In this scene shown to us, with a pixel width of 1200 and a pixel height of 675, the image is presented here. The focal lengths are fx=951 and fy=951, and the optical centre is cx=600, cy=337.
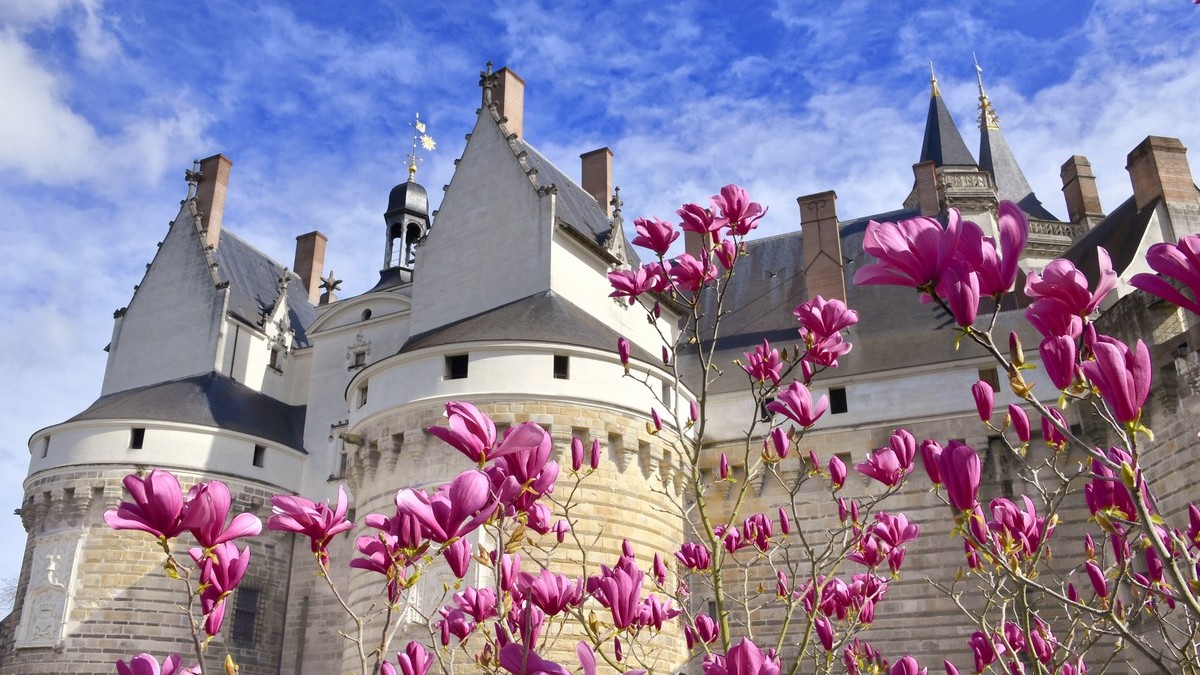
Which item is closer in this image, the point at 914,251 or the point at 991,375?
the point at 914,251

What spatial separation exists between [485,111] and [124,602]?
1223 cm

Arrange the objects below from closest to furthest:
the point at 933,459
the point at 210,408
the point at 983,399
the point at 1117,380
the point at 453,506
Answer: the point at 1117,380, the point at 453,506, the point at 933,459, the point at 983,399, the point at 210,408

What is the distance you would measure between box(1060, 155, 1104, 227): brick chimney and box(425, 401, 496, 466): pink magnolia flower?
1049 inches

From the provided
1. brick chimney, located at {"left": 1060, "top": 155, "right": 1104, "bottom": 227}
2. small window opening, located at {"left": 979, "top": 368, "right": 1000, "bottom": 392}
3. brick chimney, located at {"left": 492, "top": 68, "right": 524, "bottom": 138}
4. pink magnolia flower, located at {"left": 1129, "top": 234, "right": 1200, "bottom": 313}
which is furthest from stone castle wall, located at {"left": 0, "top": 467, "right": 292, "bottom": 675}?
brick chimney, located at {"left": 1060, "top": 155, "right": 1104, "bottom": 227}

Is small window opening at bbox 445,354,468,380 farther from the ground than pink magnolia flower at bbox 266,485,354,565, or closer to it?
farther from the ground

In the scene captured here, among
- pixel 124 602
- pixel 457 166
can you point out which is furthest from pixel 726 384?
pixel 124 602

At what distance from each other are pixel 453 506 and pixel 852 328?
59.6 feet

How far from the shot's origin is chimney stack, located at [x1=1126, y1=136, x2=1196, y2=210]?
59.6 feet

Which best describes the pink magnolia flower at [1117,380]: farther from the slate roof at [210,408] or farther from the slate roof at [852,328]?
the slate roof at [210,408]

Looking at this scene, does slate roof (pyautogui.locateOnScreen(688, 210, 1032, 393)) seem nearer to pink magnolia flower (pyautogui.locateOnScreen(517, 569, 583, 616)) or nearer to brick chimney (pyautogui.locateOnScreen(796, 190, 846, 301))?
brick chimney (pyautogui.locateOnScreen(796, 190, 846, 301))

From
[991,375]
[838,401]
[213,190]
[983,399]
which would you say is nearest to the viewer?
[983,399]

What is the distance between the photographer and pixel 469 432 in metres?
3.24

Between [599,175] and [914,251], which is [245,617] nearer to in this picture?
[599,175]

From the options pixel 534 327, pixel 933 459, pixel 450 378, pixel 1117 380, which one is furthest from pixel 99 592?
pixel 1117 380
